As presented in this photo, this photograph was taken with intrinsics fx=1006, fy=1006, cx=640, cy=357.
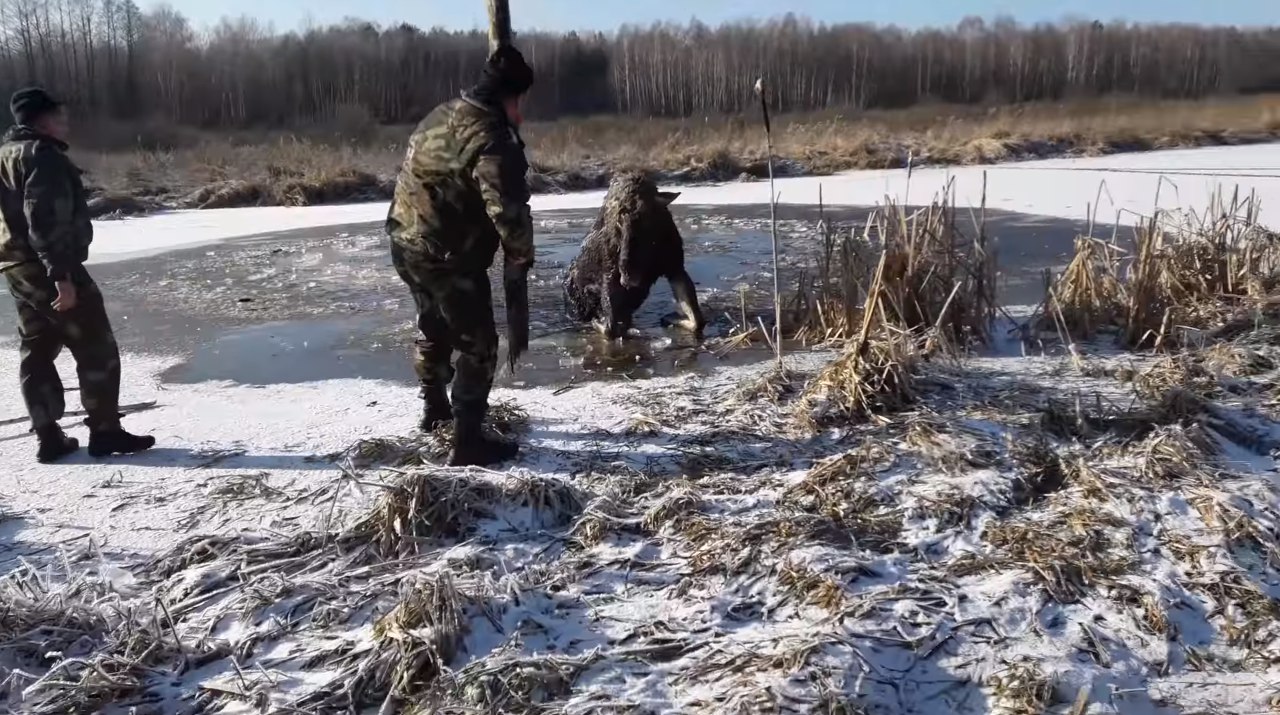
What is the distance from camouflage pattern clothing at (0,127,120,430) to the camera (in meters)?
4.23

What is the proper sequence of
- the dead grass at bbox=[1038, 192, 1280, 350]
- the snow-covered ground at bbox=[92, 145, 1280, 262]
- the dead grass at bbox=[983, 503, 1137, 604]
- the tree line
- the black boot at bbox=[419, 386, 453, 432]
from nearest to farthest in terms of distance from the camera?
1. the dead grass at bbox=[983, 503, 1137, 604]
2. the black boot at bbox=[419, 386, 453, 432]
3. the dead grass at bbox=[1038, 192, 1280, 350]
4. the snow-covered ground at bbox=[92, 145, 1280, 262]
5. the tree line

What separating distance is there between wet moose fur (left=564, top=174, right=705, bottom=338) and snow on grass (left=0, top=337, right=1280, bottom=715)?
2.27m

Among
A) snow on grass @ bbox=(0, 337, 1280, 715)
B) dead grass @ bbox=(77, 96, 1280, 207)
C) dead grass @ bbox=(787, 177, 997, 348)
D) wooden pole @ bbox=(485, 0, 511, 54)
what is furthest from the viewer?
dead grass @ bbox=(77, 96, 1280, 207)

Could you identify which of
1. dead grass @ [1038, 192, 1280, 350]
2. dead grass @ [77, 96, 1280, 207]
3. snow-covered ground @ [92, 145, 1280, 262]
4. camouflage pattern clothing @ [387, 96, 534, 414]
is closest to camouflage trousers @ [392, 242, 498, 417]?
camouflage pattern clothing @ [387, 96, 534, 414]

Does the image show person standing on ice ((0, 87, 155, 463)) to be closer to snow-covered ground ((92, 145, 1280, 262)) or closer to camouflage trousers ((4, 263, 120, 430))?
camouflage trousers ((4, 263, 120, 430))

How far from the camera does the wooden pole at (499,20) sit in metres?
6.70

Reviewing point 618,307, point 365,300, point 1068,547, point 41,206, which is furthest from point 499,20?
point 1068,547

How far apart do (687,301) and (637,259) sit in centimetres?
45

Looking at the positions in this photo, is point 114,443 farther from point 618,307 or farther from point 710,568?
point 618,307

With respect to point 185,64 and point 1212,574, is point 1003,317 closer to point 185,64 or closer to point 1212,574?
point 1212,574

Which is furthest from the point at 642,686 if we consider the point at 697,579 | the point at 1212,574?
the point at 1212,574

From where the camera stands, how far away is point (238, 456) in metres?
4.52

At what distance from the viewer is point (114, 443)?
4.59m

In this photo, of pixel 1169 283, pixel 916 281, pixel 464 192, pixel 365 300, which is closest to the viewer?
pixel 464 192
